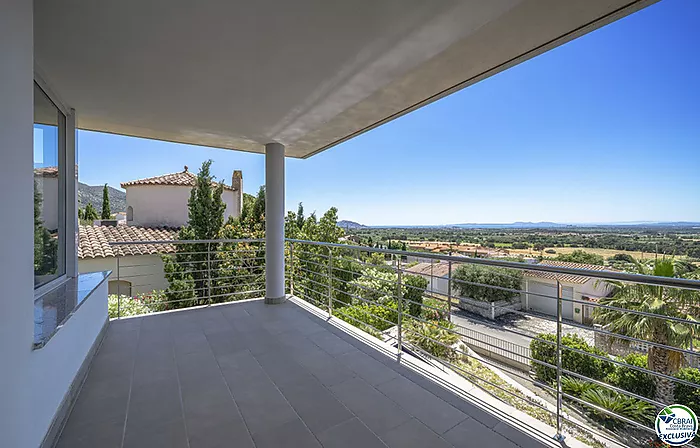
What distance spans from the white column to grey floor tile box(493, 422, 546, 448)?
116 inches

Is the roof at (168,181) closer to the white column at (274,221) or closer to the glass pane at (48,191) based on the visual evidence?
the white column at (274,221)

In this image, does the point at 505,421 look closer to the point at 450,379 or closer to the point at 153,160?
the point at 450,379

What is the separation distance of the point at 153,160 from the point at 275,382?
1330 cm

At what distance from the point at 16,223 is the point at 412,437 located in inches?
75.0

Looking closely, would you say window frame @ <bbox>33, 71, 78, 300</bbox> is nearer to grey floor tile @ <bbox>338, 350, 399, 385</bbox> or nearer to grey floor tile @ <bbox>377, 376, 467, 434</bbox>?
grey floor tile @ <bbox>338, 350, 399, 385</bbox>

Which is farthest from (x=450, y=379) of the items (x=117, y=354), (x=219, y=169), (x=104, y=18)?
(x=219, y=169)

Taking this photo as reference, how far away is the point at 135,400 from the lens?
72.1 inches

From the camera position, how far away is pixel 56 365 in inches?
63.3

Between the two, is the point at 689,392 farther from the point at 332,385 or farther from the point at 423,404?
the point at 332,385

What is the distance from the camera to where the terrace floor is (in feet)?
4.89

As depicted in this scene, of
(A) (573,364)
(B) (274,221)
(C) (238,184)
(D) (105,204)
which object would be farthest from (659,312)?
(D) (105,204)

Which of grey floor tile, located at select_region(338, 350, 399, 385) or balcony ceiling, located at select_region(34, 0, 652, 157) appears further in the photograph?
grey floor tile, located at select_region(338, 350, 399, 385)

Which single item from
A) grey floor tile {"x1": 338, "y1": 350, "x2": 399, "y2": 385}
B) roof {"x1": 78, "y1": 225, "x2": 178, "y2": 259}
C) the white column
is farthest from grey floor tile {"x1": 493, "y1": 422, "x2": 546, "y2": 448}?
roof {"x1": 78, "y1": 225, "x2": 178, "y2": 259}

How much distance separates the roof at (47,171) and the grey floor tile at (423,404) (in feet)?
8.71
